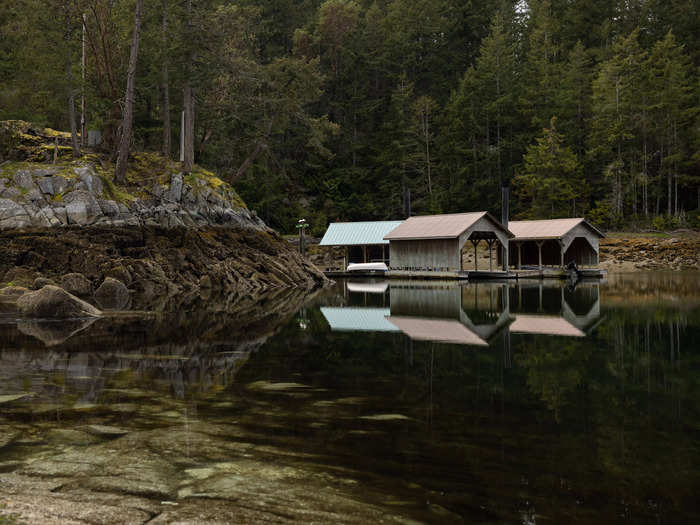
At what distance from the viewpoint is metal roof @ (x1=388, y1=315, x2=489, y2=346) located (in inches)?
503

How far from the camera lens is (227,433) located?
5852mm

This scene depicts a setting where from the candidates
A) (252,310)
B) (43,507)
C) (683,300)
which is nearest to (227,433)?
(43,507)

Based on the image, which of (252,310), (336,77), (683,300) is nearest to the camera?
(252,310)

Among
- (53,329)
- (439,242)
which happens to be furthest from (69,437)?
(439,242)

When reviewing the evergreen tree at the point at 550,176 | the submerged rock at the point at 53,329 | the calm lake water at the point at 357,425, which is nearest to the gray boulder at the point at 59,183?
the submerged rock at the point at 53,329

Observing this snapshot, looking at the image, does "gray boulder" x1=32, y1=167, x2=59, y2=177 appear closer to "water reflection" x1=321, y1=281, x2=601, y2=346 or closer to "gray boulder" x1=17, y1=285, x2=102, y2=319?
"gray boulder" x1=17, y1=285, x2=102, y2=319

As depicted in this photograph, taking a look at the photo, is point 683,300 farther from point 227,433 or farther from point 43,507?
point 43,507

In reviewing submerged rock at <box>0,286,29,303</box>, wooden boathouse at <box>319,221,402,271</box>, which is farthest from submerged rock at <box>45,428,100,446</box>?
wooden boathouse at <box>319,221,402,271</box>

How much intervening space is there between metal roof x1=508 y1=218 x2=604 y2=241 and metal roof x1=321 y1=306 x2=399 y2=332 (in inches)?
974

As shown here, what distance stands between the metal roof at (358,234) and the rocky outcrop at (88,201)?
54.7 feet

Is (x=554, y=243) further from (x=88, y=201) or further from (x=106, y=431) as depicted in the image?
(x=106, y=431)

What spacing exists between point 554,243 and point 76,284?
35127 mm

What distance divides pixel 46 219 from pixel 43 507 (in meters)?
25.1

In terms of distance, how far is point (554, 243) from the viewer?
46438mm
